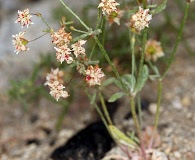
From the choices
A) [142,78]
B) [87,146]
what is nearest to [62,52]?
[142,78]

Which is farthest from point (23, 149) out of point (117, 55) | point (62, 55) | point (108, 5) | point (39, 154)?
point (108, 5)

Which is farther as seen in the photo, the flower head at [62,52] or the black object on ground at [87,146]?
the black object on ground at [87,146]

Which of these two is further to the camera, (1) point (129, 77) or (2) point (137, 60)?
(2) point (137, 60)

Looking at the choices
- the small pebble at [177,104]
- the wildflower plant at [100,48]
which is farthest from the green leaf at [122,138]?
the small pebble at [177,104]

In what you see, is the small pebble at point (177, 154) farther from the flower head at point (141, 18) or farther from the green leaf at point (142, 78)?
the flower head at point (141, 18)

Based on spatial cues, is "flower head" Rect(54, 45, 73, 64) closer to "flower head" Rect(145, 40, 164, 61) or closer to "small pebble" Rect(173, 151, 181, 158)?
"flower head" Rect(145, 40, 164, 61)

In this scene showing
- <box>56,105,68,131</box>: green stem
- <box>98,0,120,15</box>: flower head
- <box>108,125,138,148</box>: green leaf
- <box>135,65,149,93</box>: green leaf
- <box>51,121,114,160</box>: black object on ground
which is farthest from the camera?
<box>56,105,68,131</box>: green stem

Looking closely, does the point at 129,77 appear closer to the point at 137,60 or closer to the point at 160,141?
the point at 160,141

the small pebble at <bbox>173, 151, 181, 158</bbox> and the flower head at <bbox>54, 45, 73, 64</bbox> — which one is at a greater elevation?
the flower head at <bbox>54, 45, 73, 64</bbox>

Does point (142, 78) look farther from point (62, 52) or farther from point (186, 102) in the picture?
point (186, 102)

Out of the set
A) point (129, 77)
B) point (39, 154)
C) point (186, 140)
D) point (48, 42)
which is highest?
point (48, 42)

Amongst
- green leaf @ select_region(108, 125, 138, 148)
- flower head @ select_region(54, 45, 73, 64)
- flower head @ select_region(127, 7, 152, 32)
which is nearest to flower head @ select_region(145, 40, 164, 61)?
green leaf @ select_region(108, 125, 138, 148)
